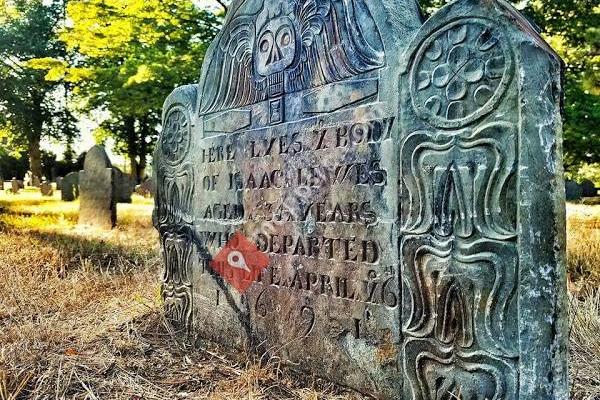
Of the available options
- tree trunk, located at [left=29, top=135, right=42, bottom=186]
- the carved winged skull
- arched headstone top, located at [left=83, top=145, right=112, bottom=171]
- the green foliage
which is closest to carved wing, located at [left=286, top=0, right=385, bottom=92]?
the carved winged skull

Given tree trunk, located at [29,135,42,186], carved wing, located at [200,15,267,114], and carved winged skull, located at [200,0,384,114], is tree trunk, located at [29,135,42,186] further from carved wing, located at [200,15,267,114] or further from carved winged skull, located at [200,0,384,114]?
carved winged skull, located at [200,0,384,114]

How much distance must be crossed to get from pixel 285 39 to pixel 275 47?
10 cm

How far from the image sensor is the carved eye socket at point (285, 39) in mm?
3041

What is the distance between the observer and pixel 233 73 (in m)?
3.53

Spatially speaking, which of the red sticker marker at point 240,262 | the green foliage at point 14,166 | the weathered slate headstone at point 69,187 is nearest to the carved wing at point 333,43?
the red sticker marker at point 240,262

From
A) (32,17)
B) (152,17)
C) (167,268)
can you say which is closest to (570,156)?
(167,268)

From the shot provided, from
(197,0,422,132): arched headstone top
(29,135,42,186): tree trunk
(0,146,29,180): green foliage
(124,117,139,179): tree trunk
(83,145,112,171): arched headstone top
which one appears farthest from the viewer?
(0,146,29,180): green foliage

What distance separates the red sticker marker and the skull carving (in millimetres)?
1051

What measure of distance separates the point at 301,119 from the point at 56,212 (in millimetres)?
11506

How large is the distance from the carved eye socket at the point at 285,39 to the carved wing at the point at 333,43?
99 mm

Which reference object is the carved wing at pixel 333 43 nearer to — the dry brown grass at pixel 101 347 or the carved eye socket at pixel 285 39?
the carved eye socket at pixel 285 39

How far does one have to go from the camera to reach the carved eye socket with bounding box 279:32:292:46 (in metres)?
3.04

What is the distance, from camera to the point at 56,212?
12836mm

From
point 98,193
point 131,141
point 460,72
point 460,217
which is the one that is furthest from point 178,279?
point 131,141
